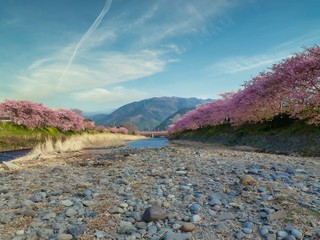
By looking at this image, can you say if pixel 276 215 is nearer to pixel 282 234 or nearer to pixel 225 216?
pixel 282 234

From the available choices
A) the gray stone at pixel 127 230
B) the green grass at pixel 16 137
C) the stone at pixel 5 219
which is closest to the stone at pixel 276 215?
the gray stone at pixel 127 230

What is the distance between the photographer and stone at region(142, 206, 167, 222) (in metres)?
7.30

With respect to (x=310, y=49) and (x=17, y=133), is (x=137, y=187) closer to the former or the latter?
(x=310, y=49)

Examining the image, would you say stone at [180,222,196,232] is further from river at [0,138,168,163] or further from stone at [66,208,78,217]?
river at [0,138,168,163]

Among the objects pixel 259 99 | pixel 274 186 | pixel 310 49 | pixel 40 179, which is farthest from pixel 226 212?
pixel 259 99

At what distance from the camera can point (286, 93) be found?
117 feet

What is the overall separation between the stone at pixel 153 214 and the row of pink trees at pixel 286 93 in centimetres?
2465

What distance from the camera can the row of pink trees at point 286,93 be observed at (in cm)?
2998

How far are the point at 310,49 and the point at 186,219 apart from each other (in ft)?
94.1

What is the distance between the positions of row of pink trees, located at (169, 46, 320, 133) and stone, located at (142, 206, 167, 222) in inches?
970

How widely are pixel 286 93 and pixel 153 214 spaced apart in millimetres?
32454

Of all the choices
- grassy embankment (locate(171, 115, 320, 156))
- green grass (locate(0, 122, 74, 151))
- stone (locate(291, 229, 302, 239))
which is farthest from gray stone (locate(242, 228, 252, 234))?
green grass (locate(0, 122, 74, 151))

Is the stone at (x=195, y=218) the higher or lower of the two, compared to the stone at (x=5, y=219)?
lower

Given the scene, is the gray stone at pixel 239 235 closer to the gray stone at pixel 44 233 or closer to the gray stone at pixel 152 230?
the gray stone at pixel 152 230
